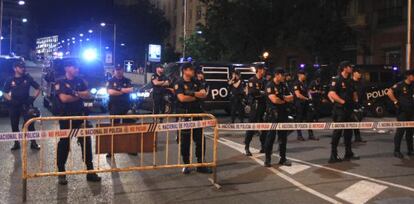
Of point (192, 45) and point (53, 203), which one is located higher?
point (192, 45)

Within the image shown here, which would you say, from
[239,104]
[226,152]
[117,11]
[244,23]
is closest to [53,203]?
[226,152]

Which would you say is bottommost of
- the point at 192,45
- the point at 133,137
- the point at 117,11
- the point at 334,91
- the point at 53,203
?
the point at 53,203

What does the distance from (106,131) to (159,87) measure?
22.8 feet

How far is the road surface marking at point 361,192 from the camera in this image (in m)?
7.57

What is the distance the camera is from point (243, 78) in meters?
19.9

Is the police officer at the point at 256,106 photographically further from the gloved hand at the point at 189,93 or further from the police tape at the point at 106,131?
the police tape at the point at 106,131

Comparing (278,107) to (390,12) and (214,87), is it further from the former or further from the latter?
(390,12)

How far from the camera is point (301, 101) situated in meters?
14.0

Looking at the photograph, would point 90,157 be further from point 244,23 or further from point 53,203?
point 244,23

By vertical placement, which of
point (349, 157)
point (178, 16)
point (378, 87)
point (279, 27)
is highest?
point (178, 16)

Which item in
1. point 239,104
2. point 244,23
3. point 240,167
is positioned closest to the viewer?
point 240,167

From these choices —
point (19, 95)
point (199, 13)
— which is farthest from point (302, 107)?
point (199, 13)

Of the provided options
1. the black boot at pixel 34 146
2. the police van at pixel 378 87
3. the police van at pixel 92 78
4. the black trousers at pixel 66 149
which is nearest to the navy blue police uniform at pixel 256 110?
the black trousers at pixel 66 149

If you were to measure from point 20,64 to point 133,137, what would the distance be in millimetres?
4353
